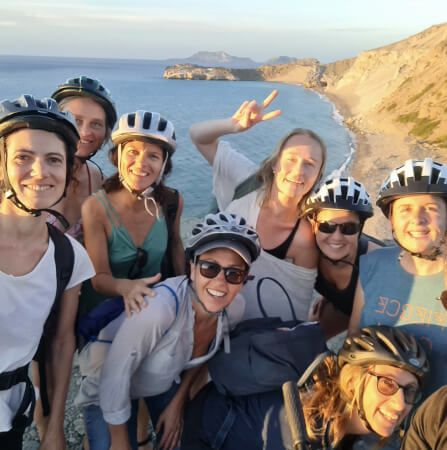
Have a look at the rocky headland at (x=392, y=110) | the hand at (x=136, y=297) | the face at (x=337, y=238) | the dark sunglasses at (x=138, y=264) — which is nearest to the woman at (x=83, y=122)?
the dark sunglasses at (x=138, y=264)

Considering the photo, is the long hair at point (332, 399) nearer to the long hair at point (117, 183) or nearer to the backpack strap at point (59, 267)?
the backpack strap at point (59, 267)

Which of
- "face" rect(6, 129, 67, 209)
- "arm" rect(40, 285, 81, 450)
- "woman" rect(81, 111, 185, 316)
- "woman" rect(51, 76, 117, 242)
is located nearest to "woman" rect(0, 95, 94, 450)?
"face" rect(6, 129, 67, 209)

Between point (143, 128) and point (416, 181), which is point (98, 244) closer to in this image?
point (143, 128)

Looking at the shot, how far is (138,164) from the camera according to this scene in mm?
4422

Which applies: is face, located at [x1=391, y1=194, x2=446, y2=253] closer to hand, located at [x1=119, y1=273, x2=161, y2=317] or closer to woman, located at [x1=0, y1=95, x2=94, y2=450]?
hand, located at [x1=119, y1=273, x2=161, y2=317]

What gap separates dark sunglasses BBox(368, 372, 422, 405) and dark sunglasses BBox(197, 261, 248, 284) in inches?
54.6

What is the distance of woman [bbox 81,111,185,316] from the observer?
168 inches

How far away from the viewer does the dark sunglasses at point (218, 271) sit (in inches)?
144

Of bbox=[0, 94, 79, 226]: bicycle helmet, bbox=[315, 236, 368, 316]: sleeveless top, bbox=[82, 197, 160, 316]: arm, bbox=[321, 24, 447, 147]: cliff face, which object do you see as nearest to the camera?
bbox=[0, 94, 79, 226]: bicycle helmet

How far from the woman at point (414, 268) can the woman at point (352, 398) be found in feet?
1.02

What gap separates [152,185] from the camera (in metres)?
4.62

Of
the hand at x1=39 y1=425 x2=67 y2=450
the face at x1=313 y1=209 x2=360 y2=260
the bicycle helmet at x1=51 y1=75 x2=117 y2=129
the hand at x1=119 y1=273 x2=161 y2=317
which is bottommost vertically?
the hand at x1=39 y1=425 x2=67 y2=450

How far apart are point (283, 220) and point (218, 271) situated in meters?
1.49

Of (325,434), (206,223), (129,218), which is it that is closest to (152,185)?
(129,218)
